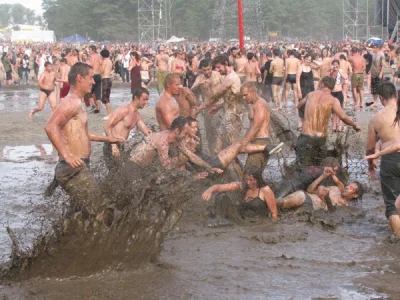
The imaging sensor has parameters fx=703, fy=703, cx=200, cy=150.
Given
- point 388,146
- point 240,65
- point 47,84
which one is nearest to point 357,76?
point 240,65

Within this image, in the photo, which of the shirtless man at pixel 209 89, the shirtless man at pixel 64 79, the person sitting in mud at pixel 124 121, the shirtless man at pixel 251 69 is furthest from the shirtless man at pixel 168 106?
the shirtless man at pixel 251 69

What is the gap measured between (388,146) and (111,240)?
2.91 metres

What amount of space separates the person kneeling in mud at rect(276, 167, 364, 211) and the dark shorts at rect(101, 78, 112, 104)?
9.21 m

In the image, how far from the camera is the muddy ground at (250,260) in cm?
584

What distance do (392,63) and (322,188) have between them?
715 inches

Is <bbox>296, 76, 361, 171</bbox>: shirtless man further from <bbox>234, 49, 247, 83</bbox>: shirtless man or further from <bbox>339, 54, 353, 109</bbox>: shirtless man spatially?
<bbox>234, 49, 247, 83</bbox>: shirtless man

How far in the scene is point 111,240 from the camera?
6254 mm

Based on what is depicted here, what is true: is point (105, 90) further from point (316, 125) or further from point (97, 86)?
point (316, 125)

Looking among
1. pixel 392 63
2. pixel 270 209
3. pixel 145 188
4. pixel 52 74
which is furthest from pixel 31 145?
pixel 392 63

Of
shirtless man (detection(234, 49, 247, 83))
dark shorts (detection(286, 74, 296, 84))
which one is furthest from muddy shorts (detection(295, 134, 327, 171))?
shirtless man (detection(234, 49, 247, 83))

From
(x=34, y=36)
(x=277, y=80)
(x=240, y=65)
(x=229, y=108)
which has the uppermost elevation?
(x=34, y=36)

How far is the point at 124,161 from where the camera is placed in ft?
26.5

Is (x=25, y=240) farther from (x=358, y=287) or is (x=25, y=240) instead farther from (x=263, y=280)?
(x=358, y=287)

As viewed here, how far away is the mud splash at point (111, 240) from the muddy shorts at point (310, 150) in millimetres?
3344
